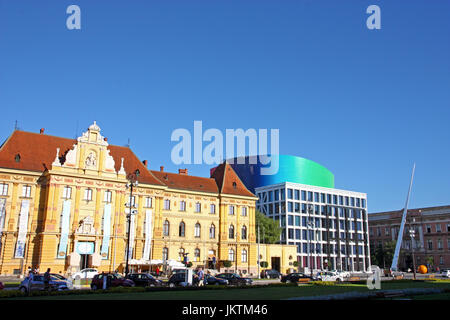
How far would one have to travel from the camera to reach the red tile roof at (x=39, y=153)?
56.2m

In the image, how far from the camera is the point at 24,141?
5969 cm

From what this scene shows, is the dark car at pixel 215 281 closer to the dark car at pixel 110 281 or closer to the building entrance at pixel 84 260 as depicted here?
the dark car at pixel 110 281

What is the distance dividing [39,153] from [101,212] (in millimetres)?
12134

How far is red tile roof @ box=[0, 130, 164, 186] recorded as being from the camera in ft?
184

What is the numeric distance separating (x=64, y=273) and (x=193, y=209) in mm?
22346

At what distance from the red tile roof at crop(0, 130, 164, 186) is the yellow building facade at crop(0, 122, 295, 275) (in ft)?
0.43

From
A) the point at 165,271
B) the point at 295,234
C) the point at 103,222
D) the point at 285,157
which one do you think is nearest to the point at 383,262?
the point at 295,234

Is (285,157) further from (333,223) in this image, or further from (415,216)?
(415,216)

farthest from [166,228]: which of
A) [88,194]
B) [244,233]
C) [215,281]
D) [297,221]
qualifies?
[297,221]

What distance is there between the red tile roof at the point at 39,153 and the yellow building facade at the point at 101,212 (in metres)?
0.13

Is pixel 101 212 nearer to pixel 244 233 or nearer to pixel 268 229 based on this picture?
pixel 244 233

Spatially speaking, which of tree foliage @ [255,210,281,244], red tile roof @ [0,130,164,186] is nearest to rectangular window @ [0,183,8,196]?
red tile roof @ [0,130,164,186]

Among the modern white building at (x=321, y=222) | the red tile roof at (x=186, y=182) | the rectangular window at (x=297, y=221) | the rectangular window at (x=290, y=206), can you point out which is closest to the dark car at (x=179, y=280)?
the red tile roof at (x=186, y=182)

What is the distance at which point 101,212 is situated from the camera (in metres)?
59.0
